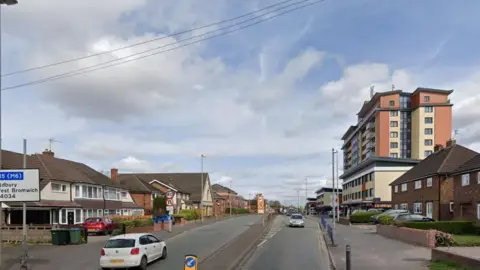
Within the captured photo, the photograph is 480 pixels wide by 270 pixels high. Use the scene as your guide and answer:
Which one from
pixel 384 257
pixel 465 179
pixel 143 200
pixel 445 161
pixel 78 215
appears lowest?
pixel 143 200

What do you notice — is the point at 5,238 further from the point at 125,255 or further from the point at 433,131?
the point at 433,131

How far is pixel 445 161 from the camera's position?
49406mm

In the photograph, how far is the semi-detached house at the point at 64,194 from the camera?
40.1 metres

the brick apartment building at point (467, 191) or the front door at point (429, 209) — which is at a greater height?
the brick apartment building at point (467, 191)

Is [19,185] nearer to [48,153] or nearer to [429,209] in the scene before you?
[48,153]

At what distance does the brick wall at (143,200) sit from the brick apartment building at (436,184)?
34599 mm

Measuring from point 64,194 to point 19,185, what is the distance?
2895 cm

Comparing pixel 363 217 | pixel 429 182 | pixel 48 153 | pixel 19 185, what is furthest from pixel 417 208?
pixel 19 185

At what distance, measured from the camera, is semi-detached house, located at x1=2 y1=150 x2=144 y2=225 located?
40.1 m

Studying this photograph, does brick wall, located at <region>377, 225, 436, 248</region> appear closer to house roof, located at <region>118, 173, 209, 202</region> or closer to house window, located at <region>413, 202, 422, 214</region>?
house window, located at <region>413, 202, 422, 214</region>

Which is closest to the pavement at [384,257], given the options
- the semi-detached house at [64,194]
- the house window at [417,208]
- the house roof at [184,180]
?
the semi-detached house at [64,194]

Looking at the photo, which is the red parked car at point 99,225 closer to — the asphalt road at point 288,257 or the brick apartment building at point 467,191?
the asphalt road at point 288,257

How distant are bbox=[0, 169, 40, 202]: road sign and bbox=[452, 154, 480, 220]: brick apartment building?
1315 inches

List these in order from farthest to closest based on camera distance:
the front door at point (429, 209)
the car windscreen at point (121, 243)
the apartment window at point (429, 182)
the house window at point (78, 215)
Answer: the front door at point (429, 209), the apartment window at point (429, 182), the house window at point (78, 215), the car windscreen at point (121, 243)
